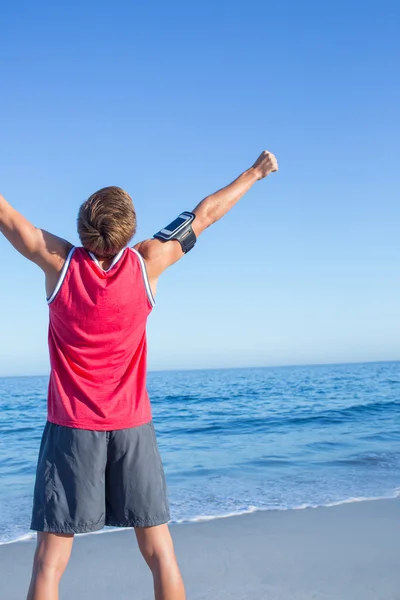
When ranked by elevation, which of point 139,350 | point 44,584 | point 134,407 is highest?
point 139,350

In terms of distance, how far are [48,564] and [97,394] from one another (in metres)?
0.68

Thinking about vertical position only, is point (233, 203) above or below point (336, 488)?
above

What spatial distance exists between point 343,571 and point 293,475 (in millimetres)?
3610

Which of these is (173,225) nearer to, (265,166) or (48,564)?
(265,166)

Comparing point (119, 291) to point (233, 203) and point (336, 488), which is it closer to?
point (233, 203)

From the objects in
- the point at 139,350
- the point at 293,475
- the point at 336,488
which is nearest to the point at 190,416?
the point at 293,475

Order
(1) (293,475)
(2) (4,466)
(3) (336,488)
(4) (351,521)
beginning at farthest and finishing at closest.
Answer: (2) (4,466), (1) (293,475), (3) (336,488), (4) (351,521)

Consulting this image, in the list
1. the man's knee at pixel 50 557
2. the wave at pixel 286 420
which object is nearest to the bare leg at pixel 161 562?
the man's knee at pixel 50 557

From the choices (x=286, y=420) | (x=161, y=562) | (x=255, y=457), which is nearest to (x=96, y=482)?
(x=161, y=562)

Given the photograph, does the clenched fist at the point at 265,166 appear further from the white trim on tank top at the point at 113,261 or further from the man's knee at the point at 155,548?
the man's knee at the point at 155,548

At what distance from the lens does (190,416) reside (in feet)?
51.2

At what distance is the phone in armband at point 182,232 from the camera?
2535 mm

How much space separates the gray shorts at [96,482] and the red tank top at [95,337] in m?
0.07

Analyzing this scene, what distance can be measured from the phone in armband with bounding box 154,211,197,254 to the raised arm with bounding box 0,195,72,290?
1.35ft
